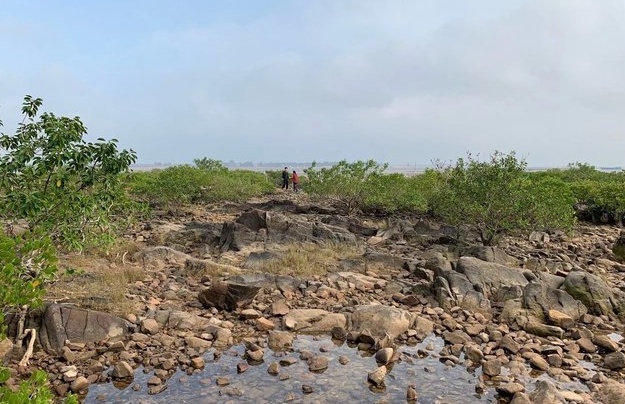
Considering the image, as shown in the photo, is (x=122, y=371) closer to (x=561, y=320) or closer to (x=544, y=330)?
(x=544, y=330)

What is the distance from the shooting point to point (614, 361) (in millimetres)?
9062

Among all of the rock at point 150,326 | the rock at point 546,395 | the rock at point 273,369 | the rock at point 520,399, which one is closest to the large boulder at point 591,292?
the rock at point 546,395

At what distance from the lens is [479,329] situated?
10672 mm

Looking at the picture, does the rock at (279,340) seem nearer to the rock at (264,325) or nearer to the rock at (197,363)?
the rock at (264,325)

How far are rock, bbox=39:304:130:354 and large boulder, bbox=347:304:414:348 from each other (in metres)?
4.61

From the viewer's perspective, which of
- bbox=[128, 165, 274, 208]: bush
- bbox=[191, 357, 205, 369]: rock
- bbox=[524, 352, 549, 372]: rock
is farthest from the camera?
bbox=[128, 165, 274, 208]: bush

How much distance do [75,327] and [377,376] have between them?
5493mm

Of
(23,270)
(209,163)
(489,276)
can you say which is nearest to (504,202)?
(489,276)

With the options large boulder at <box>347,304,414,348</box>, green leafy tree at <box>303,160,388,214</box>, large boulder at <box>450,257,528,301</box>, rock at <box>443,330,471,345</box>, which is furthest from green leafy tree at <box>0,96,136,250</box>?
green leafy tree at <box>303,160,388,214</box>

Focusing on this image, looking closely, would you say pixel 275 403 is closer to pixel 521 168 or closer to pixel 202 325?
pixel 202 325

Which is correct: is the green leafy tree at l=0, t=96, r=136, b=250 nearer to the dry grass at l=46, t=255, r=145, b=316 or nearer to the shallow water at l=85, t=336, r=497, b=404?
the dry grass at l=46, t=255, r=145, b=316

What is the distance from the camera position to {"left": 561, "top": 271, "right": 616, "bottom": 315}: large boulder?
12.1 meters

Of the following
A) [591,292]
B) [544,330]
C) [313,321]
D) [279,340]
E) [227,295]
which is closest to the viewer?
[279,340]

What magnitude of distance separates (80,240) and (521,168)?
50.0ft
